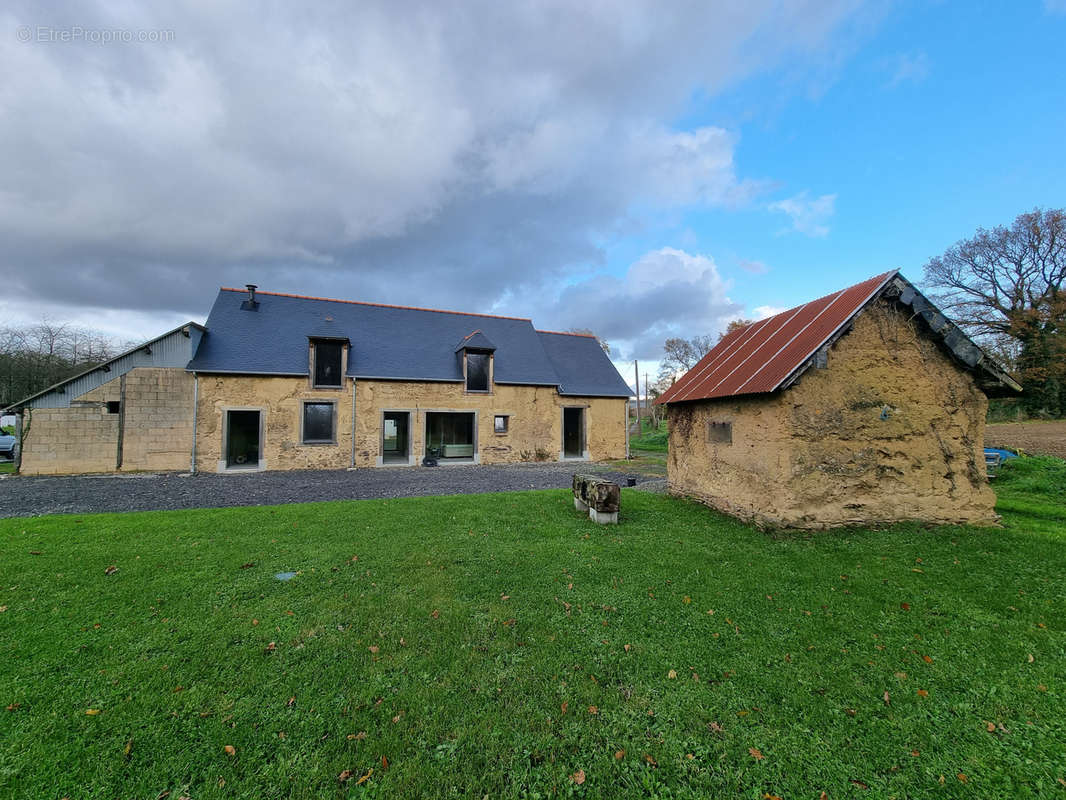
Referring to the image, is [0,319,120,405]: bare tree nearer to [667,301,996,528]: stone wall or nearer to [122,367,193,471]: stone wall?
[122,367,193,471]: stone wall

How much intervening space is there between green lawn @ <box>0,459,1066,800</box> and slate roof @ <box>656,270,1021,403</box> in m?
2.84

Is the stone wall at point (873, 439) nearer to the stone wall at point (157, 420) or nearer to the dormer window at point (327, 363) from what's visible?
the dormer window at point (327, 363)

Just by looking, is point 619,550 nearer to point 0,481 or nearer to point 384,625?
point 384,625

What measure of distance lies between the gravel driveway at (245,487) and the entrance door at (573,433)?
449cm

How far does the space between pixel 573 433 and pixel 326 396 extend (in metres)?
12.2

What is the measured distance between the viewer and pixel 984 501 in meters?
7.52

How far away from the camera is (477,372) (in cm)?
1959

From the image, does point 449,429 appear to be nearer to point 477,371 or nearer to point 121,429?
point 477,371

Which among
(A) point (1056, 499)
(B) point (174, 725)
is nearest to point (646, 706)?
(B) point (174, 725)

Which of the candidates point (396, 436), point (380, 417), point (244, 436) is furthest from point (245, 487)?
point (396, 436)

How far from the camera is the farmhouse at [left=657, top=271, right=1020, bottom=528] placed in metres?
7.12

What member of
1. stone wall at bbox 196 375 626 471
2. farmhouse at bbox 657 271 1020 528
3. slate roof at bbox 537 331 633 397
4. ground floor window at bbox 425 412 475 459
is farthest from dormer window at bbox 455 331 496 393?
farmhouse at bbox 657 271 1020 528

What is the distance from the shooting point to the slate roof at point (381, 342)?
1698 cm

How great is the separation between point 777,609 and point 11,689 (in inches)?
267
